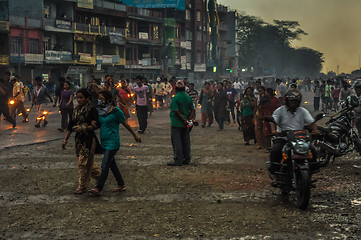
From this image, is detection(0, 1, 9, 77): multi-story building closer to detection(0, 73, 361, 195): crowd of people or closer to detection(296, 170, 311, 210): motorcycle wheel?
detection(0, 73, 361, 195): crowd of people

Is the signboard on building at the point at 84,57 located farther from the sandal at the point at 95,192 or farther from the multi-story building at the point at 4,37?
the sandal at the point at 95,192

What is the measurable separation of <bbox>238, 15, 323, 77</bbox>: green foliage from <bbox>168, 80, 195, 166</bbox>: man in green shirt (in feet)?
316

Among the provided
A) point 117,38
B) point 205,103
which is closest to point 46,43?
point 117,38

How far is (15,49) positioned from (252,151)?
37.5 meters

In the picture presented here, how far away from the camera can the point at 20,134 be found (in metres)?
15.2

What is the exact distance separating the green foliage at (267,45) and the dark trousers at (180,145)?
9649 centimetres

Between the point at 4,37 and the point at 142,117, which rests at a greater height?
the point at 4,37

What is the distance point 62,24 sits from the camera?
4909 cm

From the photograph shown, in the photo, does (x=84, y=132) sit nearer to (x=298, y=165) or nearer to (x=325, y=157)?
(x=298, y=165)

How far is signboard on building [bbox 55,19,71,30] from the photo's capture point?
48719 mm

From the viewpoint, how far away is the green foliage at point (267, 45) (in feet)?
347

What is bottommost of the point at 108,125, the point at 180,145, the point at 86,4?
the point at 180,145

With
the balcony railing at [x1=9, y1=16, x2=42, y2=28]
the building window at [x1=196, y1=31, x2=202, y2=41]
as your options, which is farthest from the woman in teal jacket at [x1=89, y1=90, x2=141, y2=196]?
the building window at [x1=196, y1=31, x2=202, y2=41]

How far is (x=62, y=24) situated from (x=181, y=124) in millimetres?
41814
